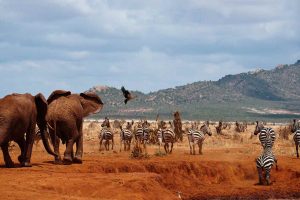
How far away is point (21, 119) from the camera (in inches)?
808

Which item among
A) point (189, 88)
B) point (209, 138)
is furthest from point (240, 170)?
point (189, 88)

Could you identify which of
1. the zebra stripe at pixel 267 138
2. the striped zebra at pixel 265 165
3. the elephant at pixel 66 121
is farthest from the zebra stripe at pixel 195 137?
the elephant at pixel 66 121

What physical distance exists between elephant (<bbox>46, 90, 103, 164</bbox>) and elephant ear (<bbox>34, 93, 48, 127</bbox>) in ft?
0.97

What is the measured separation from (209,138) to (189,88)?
11965 centimetres

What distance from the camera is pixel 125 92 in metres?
24.8

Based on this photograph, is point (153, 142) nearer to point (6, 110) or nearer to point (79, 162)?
point (79, 162)

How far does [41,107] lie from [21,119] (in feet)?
4.84

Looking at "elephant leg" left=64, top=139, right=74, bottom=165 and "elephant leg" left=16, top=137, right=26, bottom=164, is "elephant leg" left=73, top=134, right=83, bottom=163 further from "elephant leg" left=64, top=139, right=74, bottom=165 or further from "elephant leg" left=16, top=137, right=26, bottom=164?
"elephant leg" left=16, top=137, right=26, bottom=164

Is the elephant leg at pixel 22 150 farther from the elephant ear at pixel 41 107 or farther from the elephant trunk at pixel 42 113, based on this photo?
the elephant ear at pixel 41 107

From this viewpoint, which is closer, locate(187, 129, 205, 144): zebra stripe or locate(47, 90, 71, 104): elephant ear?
locate(47, 90, 71, 104): elephant ear

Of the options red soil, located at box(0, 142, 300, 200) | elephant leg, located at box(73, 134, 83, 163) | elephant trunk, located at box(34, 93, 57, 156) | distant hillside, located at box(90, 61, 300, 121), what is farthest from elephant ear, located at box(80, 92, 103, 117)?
distant hillside, located at box(90, 61, 300, 121)

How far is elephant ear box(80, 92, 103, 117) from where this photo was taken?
968 inches

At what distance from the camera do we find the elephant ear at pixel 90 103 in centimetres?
2459

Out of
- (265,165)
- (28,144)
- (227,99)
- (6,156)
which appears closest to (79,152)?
(28,144)
